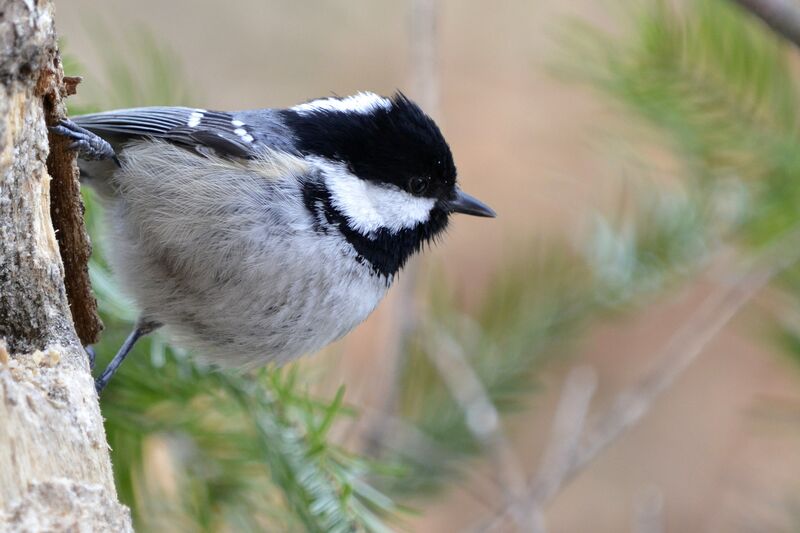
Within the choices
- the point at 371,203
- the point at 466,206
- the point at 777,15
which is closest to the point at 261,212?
the point at 371,203

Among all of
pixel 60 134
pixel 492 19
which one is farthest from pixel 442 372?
pixel 492 19

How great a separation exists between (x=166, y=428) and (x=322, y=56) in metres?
2.90

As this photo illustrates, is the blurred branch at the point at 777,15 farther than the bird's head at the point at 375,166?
No

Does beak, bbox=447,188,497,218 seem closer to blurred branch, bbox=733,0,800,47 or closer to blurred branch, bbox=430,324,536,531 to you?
blurred branch, bbox=430,324,536,531

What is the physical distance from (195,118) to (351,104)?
27 cm

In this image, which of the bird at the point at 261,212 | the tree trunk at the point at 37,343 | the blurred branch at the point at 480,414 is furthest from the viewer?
the blurred branch at the point at 480,414

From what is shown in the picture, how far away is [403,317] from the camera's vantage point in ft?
5.49

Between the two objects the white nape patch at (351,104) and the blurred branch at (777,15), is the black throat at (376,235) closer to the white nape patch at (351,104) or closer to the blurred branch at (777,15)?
the white nape patch at (351,104)

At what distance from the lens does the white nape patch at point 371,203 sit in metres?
1.54

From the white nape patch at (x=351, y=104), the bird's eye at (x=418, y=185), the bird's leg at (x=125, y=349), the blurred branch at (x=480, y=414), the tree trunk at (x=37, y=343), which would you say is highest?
the white nape patch at (x=351, y=104)

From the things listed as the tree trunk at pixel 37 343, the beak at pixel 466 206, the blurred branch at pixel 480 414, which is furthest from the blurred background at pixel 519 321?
the tree trunk at pixel 37 343

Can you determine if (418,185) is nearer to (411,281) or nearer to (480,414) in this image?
(411,281)

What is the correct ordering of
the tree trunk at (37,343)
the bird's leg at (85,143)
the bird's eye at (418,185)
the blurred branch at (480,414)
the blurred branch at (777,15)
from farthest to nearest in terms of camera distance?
the bird's eye at (418,185)
the blurred branch at (480,414)
the blurred branch at (777,15)
the bird's leg at (85,143)
the tree trunk at (37,343)

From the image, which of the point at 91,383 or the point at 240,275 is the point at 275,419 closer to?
the point at 240,275
